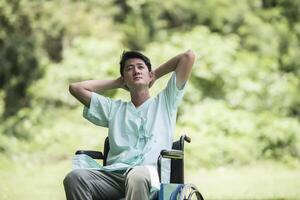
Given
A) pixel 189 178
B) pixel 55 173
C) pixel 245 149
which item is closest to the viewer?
pixel 189 178

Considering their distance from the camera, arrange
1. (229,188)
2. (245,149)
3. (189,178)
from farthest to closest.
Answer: (245,149) → (189,178) → (229,188)

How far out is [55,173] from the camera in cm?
743

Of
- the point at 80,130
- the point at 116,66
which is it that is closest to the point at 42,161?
the point at 80,130

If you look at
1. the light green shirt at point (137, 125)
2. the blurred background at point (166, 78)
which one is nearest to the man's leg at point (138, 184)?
the light green shirt at point (137, 125)

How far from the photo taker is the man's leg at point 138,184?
2.48 m

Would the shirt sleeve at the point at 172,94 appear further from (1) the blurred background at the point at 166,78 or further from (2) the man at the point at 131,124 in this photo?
(1) the blurred background at the point at 166,78

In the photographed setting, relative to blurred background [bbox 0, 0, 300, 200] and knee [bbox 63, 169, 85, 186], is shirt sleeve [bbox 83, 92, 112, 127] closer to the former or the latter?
knee [bbox 63, 169, 85, 186]

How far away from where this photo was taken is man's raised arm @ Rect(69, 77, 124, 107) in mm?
2984

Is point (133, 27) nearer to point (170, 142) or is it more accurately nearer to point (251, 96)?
point (251, 96)

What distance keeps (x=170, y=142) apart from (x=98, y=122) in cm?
37

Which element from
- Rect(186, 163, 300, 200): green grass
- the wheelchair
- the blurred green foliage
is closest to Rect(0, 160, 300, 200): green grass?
Rect(186, 163, 300, 200): green grass

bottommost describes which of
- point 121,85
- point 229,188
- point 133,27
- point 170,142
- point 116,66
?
point 229,188

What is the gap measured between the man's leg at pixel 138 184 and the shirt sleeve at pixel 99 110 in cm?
48

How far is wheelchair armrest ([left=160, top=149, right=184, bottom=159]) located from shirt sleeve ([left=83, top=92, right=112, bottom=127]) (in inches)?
17.4
